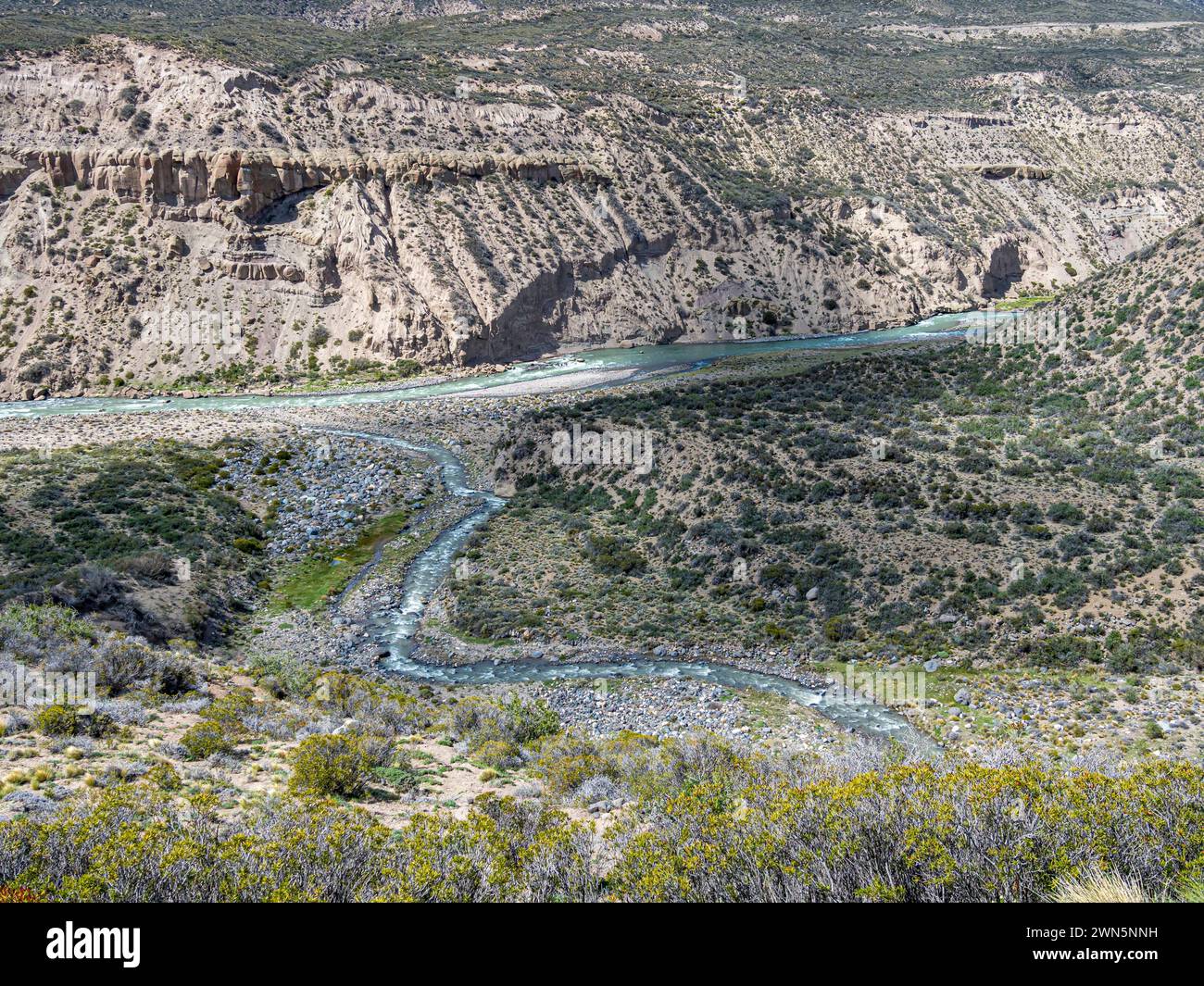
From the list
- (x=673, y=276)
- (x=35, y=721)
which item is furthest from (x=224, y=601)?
(x=673, y=276)

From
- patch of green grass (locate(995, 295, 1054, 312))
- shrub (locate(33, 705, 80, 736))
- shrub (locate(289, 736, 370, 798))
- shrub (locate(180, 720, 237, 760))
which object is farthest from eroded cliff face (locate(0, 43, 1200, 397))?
shrub (locate(289, 736, 370, 798))

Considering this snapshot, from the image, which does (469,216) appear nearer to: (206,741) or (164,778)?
(206,741)

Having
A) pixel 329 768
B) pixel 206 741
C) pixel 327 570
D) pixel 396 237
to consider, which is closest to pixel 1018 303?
pixel 396 237

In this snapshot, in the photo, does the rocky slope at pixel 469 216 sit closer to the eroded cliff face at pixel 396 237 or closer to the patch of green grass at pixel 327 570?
the eroded cliff face at pixel 396 237

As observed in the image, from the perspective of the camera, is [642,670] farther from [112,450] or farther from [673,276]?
[673,276]

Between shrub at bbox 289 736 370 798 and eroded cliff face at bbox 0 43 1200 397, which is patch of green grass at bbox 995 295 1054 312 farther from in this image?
shrub at bbox 289 736 370 798

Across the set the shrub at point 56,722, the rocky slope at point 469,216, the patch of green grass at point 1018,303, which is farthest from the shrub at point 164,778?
the patch of green grass at point 1018,303

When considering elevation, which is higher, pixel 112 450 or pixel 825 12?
pixel 825 12
